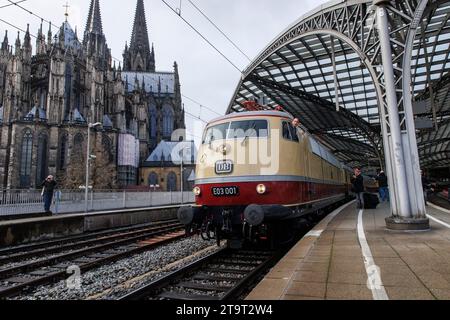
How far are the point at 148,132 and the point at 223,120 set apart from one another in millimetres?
68243

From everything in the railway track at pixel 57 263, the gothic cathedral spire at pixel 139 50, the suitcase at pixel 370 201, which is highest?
the gothic cathedral spire at pixel 139 50

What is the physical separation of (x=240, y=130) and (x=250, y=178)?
1.30 m

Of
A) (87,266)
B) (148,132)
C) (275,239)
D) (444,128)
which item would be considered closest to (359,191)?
(275,239)

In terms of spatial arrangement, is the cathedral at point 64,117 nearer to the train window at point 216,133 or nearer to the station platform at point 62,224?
the station platform at point 62,224

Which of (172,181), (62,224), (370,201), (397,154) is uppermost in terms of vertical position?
(172,181)

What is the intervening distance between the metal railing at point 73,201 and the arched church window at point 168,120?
53.3m

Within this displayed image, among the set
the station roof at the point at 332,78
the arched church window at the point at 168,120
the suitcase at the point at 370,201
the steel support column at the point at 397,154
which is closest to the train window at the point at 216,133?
the steel support column at the point at 397,154

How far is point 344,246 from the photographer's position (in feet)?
20.1

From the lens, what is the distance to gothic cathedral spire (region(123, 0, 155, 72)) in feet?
275


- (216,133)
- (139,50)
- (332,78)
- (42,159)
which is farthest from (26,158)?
(216,133)

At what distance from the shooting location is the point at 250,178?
6895 millimetres

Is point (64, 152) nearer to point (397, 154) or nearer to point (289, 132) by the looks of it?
point (289, 132)

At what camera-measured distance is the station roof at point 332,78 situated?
66.7ft
